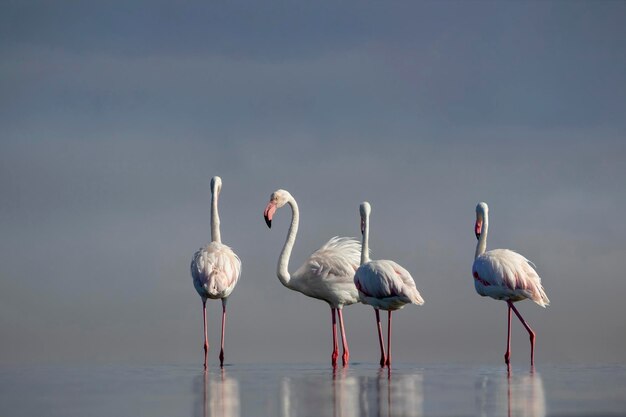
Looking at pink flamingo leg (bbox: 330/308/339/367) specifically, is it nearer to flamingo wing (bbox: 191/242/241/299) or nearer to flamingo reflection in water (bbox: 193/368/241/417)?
flamingo wing (bbox: 191/242/241/299)

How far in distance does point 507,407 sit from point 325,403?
221 centimetres

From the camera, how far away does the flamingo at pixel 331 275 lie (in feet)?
72.1

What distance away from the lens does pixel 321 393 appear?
42.8 ft

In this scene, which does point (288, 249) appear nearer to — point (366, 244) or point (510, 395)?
point (366, 244)

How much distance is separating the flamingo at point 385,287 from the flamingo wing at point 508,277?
2.03m

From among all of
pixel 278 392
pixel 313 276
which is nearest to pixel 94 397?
pixel 278 392

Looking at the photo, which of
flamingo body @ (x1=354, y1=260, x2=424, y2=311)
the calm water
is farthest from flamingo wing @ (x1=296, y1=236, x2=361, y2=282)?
the calm water

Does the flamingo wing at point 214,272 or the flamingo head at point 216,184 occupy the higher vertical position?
the flamingo head at point 216,184

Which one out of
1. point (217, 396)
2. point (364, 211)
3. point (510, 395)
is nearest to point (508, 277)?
point (364, 211)

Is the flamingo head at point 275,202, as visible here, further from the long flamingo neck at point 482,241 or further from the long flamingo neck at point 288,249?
the long flamingo neck at point 482,241

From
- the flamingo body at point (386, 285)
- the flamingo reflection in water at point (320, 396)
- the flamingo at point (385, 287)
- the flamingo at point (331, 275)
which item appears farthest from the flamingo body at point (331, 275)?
the flamingo reflection in water at point (320, 396)

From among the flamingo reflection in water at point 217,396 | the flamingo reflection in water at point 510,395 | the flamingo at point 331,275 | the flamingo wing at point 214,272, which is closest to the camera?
the flamingo reflection in water at point 510,395

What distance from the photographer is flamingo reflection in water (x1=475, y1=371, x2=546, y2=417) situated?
11.1m

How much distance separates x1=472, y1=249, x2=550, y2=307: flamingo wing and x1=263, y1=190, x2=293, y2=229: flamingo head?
5.00m
